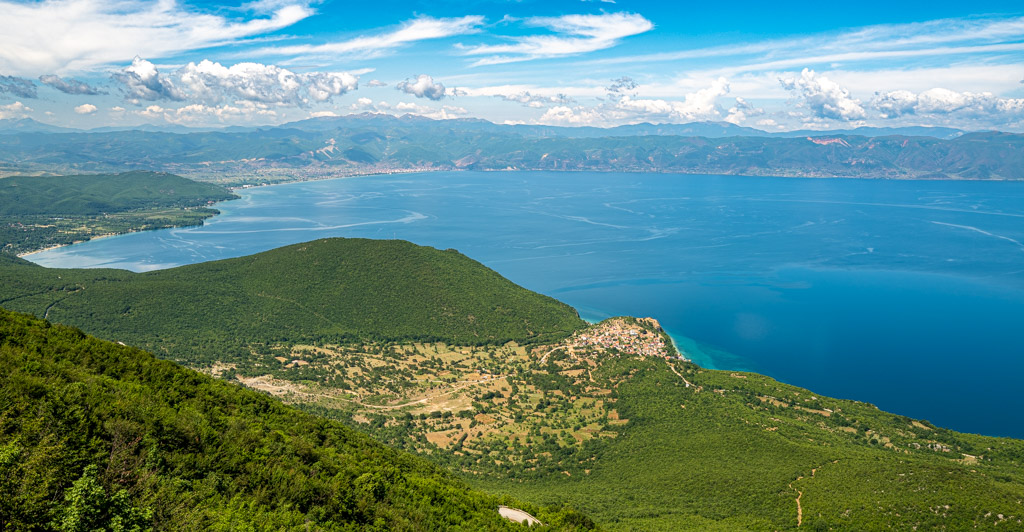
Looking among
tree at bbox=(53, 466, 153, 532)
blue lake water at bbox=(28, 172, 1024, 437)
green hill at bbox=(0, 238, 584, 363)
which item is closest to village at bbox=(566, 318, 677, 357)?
green hill at bbox=(0, 238, 584, 363)

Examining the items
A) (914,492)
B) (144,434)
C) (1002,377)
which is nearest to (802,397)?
(914,492)

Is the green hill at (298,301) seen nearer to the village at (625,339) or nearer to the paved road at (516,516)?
the village at (625,339)

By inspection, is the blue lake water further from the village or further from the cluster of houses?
the cluster of houses

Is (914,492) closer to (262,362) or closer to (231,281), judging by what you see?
(262,362)

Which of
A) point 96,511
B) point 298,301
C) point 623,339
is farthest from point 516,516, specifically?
point 298,301

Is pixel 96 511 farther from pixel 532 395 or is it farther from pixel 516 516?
pixel 532 395

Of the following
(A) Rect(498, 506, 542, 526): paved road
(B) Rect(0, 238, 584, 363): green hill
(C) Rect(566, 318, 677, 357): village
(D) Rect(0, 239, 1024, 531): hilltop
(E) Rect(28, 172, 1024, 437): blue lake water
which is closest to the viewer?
(A) Rect(498, 506, 542, 526): paved road
